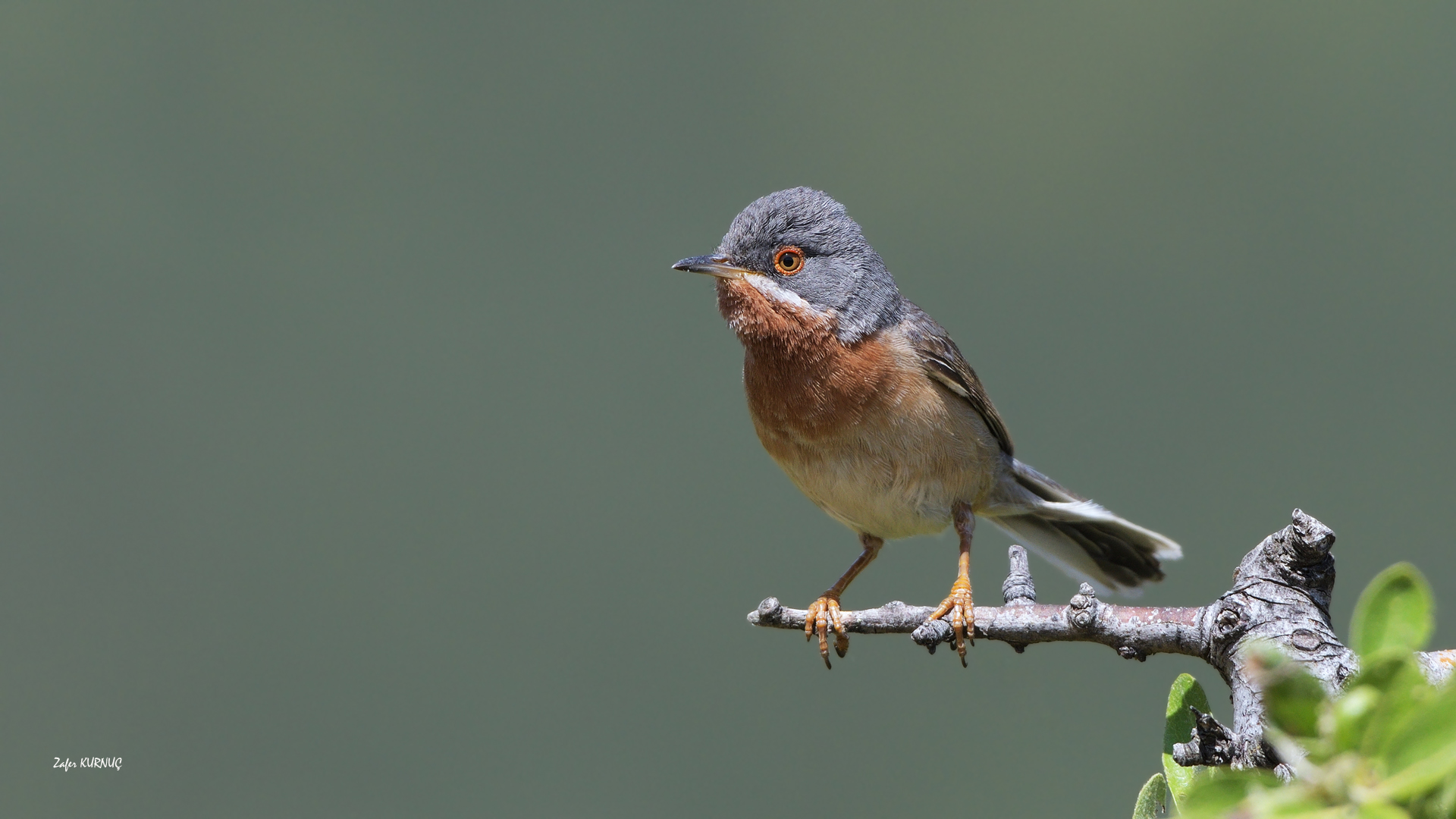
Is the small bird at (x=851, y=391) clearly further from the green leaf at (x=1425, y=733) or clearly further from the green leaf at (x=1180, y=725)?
the green leaf at (x=1425, y=733)

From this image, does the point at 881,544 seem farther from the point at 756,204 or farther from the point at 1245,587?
the point at 1245,587

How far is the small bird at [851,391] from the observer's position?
3.00 meters

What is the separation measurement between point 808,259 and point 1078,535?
143cm

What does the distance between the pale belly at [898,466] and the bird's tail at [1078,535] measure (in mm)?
216

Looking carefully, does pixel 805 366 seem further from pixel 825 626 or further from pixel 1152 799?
pixel 1152 799

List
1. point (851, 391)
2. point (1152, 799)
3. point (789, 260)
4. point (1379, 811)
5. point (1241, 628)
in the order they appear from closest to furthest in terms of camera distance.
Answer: point (1379, 811) → point (1152, 799) → point (1241, 628) → point (851, 391) → point (789, 260)

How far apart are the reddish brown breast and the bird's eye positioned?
5.0 inches

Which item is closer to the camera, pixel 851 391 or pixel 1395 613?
pixel 1395 613

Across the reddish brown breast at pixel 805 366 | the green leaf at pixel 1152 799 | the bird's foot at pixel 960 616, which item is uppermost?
the reddish brown breast at pixel 805 366

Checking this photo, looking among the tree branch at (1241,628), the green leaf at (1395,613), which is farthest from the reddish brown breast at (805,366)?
the green leaf at (1395,613)

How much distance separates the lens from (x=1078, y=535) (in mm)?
3598

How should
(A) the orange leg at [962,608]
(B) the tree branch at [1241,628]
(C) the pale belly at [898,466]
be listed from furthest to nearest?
(C) the pale belly at [898,466] < (A) the orange leg at [962,608] < (B) the tree branch at [1241,628]

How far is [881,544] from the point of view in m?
3.52

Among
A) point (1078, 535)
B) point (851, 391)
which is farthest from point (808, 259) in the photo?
point (1078, 535)
